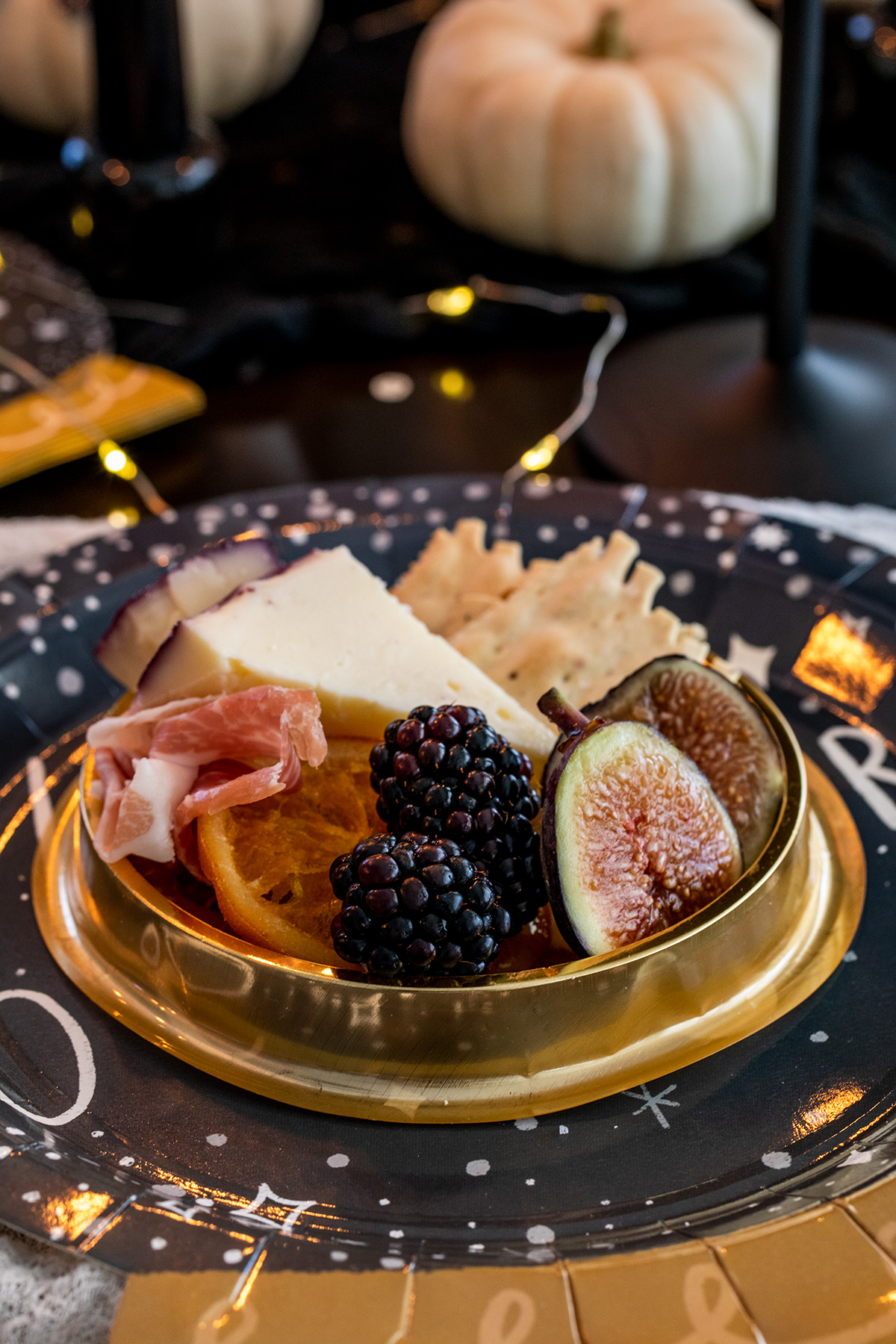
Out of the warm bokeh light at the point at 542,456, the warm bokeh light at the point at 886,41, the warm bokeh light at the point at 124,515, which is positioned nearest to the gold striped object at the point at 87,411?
the warm bokeh light at the point at 124,515

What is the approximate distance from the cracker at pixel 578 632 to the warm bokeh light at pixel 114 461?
770 millimetres

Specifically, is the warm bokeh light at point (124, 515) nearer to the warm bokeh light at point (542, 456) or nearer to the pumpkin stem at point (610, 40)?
the warm bokeh light at point (542, 456)

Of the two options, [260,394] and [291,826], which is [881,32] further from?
[291,826]

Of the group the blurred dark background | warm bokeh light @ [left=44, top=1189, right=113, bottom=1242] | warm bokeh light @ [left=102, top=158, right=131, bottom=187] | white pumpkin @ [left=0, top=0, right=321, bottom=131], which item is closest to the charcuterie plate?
warm bokeh light @ [left=44, top=1189, right=113, bottom=1242]

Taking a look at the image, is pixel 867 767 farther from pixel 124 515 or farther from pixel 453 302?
pixel 453 302

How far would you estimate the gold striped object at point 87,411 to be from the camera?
1732mm

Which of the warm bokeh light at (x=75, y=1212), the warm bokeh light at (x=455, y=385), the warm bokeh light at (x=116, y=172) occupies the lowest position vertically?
the warm bokeh light at (x=455, y=385)

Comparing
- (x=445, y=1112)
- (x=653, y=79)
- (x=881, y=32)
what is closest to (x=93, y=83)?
(x=653, y=79)

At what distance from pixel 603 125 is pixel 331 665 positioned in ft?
4.58

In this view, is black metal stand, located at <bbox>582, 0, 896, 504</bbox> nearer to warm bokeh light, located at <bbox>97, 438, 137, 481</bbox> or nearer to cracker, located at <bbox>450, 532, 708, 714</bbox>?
cracker, located at <bbox>450, 532, 708, 714</bbox>

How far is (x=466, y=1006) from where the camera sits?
833 mm

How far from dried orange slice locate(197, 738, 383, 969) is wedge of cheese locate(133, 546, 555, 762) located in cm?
7

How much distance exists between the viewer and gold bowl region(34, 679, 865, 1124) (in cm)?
84

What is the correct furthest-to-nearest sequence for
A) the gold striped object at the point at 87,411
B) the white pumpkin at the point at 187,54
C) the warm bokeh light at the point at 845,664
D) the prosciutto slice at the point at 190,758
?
the white pumpkin at the point at 187,54, the gold striped object at the point at 87,411, the warm bokeh light at the point at 845,664, the prosciutto slice at the point at 190,758
